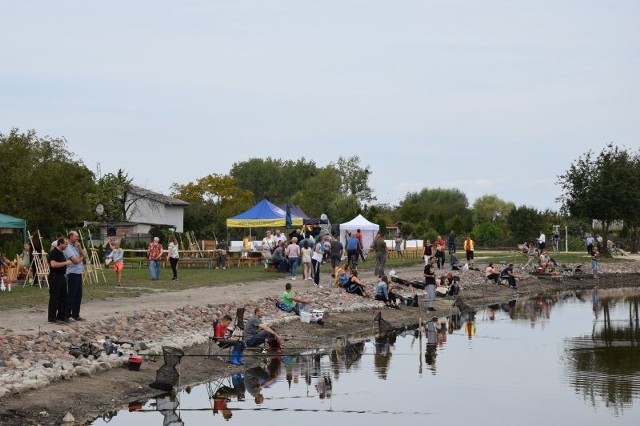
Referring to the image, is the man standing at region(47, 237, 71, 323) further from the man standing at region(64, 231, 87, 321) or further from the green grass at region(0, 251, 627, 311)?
the green grass at region(0, 251, 627, 311)

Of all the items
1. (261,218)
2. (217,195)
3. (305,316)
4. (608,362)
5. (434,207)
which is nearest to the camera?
(608,362)

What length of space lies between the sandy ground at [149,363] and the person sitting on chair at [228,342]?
326 mm

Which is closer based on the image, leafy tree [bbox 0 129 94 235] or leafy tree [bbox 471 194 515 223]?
leafy tree [bbox 0 129 94 235]

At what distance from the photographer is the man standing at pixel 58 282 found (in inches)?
944

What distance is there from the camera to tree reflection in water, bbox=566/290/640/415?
23891mm

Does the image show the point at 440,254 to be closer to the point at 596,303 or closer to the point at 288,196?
the point at 596,303

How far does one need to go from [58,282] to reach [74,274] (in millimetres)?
505

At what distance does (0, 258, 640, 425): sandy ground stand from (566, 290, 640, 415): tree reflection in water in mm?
5879

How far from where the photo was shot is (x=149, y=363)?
23125mm

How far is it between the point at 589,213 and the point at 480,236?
1705 cm

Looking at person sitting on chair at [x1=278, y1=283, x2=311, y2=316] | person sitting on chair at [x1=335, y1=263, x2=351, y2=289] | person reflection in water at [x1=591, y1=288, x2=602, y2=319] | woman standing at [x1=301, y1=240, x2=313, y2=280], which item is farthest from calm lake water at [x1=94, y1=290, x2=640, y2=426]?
person reflection in water at [x1=591, y1=288, x2=602, y2=319]

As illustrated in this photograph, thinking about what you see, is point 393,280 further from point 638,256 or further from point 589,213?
point 638,256

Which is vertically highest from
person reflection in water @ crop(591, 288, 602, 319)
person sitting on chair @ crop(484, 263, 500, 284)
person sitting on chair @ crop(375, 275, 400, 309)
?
person sitting on chair @ crop(484, 263, 500, 284)

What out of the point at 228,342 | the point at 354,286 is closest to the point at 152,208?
the point at 354,286
